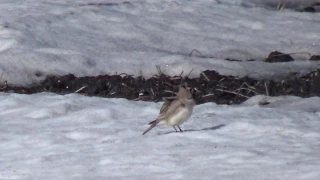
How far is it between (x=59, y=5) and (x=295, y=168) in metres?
6.74

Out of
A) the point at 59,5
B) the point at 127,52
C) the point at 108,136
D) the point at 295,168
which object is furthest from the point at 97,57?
the point at 295,168

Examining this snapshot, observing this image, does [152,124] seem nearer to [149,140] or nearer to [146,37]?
[149,140]

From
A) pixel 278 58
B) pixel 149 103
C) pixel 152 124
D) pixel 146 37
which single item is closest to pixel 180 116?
pixel 152 124

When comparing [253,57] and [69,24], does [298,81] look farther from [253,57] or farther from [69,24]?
[69,24]

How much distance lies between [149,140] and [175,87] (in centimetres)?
205

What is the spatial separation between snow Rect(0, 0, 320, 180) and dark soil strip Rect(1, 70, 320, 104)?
0.69 feet

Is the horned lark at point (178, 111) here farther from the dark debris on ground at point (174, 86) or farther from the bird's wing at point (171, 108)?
the dark debris on ground at point (174, 86)

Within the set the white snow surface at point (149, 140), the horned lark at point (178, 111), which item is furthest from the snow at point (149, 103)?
the horned lark at point (178, 111)

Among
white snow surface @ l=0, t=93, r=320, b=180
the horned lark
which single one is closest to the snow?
white snow surface @ l=0, t=93, r=320, b=180

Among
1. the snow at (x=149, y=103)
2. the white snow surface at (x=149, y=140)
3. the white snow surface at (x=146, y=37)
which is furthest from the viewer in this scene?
the white snow surface at (x=146, y=37)

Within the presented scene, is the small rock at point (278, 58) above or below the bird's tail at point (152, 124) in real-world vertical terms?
below

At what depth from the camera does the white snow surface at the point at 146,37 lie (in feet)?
32.1

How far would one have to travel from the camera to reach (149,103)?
28.1 ft

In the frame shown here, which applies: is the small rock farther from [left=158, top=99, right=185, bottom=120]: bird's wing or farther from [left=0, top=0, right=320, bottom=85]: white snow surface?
[left=158, top=99, right=185, bottom=120]: bird's wing
